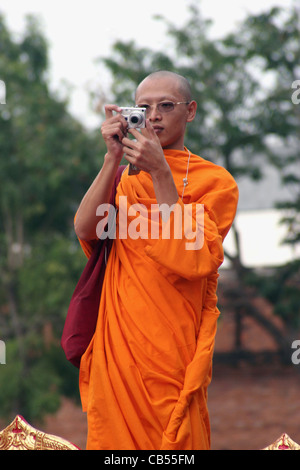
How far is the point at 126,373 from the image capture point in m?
2.43

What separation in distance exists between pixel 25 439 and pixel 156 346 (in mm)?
1040

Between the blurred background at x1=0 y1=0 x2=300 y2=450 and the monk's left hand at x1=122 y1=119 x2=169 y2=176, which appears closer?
the monk's left hand at x1=122 y1=119 x2=169 y2=176

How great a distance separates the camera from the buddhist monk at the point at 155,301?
2.33 metres

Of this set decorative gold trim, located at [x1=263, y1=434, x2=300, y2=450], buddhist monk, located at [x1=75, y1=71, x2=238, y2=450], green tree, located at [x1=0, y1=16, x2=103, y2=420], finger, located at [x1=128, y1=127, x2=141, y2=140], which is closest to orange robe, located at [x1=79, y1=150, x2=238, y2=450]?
buddhist monk, located at [x1=75, y1=71, x2=238, y2=450]

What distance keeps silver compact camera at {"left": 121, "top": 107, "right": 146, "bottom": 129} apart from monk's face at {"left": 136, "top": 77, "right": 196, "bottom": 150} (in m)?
0.21

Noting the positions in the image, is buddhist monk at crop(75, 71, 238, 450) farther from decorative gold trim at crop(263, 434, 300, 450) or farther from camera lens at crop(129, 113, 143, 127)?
decorative gold trim at crop(263, 434, 300, 450)

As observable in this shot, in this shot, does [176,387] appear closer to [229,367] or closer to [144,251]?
[144,251]

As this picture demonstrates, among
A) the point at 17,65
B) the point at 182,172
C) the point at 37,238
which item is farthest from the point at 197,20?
the point at 182,172

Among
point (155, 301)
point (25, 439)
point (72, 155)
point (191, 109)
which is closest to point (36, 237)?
point (72, 155)

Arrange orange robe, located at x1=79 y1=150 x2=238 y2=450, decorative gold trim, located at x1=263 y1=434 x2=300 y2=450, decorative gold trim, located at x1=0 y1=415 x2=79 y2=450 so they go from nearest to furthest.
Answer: orange robe, located at x1=79 y1=150 x2=238 y2=450
decorative gold trim, located at x1=263 y1=434 x2=300 y2=450
decorative gold trim, located at x1=0 y1=415 x2=79 y2=450

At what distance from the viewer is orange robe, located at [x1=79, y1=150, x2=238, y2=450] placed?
2412 mm

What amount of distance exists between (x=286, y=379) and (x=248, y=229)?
4.42m

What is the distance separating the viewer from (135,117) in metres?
2.35

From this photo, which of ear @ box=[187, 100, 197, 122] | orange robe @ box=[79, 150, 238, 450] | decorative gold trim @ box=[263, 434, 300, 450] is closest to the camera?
orange robe @ box=[79, 150, 238, 450]
